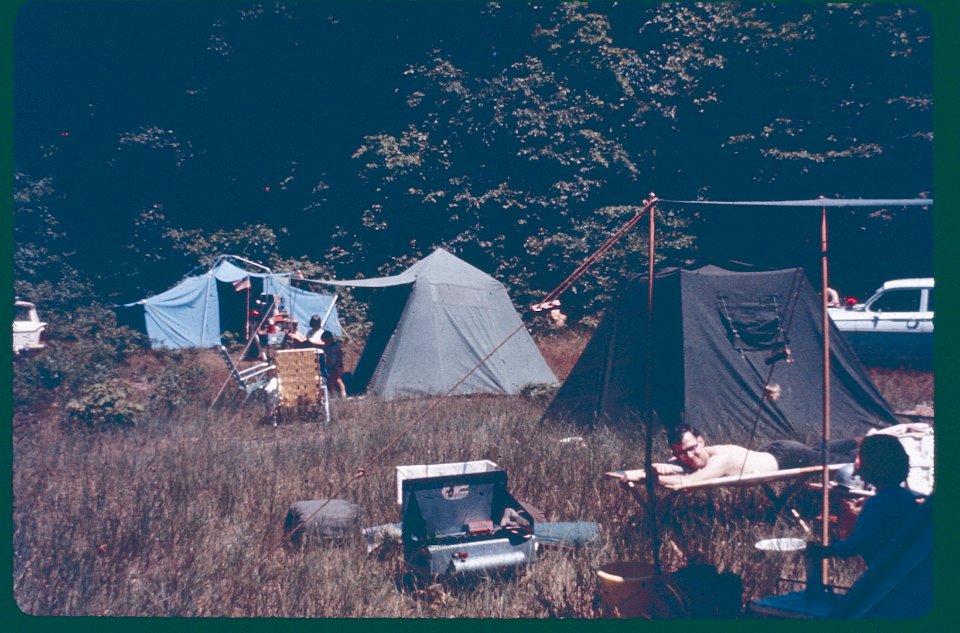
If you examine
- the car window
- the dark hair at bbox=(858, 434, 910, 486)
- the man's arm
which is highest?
the car window

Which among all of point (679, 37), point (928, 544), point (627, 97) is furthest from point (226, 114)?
point (928, 544)

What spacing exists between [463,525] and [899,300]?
692 cm

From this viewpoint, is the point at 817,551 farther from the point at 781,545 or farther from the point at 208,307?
the point at 208,307

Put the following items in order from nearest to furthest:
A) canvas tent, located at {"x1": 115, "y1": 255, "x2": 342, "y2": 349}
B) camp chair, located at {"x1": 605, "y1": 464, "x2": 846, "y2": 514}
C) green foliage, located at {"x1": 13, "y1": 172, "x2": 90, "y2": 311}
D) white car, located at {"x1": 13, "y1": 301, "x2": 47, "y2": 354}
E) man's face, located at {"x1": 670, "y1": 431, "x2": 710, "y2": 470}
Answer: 1. camp chair, located at {"x1": 605, "y1": 464, "x2": 846, "y2": 514}
2. man's face, located at {"x1": 670, "y1": 431, "x2": 710, "y2": 470}
3. white car, located at {"x1": 13, "y1": 301, "x2": 47, "y2": 354}
4. canvas tent, located at {"x1": 115, "y1": 255, "x2": 342, "y2": 349}
5. green foliage, located at {"x1": 13, "y1": 172, "x2": 90, "y2": 311}

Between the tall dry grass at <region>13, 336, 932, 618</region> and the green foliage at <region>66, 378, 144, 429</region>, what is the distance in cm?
42

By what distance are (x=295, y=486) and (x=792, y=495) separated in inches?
126

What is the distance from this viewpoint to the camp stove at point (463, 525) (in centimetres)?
354

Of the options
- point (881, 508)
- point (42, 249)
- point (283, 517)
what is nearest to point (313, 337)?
point (283, 517)

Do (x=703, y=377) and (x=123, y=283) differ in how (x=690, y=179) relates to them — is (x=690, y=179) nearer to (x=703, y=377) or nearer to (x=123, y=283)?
(x=703, y=377)

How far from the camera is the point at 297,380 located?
7496 mm

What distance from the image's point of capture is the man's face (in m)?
4.56

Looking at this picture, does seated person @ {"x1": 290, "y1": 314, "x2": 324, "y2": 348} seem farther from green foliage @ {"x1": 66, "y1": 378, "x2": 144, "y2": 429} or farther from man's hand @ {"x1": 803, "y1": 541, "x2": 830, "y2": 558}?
man's hand @ {"x1": 803, "y1": 541, "x2": 830, "y2": 558}

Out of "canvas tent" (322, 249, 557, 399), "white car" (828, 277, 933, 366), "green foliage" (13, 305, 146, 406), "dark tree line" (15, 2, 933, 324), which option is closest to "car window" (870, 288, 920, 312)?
"white car" (828, 277, 933, 366)

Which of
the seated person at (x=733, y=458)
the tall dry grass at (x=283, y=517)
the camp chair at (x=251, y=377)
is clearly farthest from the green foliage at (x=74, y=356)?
the seated person at (x=733, y=458)
